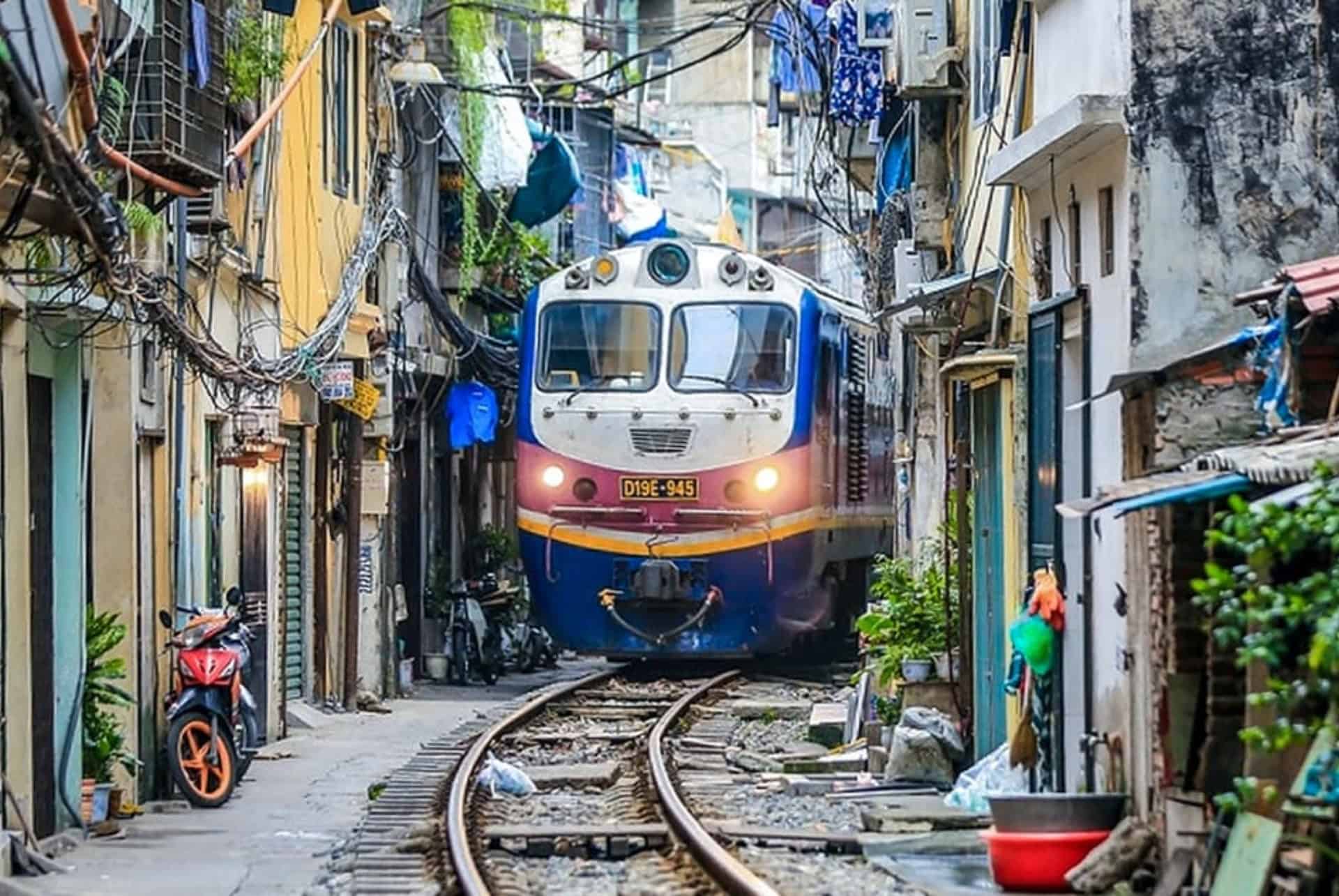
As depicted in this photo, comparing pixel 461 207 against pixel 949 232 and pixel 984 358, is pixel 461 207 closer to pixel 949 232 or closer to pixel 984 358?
pixel 949 232

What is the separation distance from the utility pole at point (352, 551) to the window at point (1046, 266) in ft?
33.0

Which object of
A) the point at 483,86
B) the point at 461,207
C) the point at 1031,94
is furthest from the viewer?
the point at 461,207

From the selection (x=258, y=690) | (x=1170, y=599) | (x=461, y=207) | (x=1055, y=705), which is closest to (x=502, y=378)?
(x=461, y=207)

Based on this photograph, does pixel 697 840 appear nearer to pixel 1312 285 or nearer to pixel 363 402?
pixel 1312 285

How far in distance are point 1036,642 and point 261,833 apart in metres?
4.34

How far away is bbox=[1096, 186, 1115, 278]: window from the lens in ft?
38.6

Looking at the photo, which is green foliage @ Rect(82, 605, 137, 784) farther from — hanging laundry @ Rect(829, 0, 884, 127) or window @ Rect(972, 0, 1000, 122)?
hanging laundry @ Rect(829, 0, 884, 127)

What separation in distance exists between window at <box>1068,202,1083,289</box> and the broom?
6.50 ft

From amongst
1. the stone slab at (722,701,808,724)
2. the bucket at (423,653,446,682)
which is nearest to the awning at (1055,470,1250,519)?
the stone slab at (722,701,808,724)

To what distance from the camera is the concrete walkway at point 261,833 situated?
12156mm

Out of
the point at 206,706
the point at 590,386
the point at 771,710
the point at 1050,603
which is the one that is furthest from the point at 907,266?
the point at 1050,603

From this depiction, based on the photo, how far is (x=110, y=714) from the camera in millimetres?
14750

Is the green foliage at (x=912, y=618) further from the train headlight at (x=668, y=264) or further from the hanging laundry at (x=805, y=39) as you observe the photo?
the train headlight at (x=668, y=264)

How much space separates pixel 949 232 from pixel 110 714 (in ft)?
22.6
